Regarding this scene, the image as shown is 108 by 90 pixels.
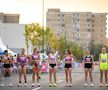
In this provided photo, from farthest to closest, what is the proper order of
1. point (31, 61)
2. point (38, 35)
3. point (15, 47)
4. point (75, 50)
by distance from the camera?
point (75, 50) → point (15, 47) → point (38, 35) → point (31, 61)

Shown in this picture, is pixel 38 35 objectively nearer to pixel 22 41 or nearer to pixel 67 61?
pixel 22 41

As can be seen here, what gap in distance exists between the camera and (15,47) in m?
111

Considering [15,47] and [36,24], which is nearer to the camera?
[36,24]

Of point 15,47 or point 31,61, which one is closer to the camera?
point 31,61

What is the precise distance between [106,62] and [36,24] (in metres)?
74.8

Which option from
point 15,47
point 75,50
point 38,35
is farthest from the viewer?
point 75,50

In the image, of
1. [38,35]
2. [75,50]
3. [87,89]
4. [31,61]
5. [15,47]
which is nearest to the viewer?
[87,89]

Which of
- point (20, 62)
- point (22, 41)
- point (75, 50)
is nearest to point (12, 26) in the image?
point (22, 41)

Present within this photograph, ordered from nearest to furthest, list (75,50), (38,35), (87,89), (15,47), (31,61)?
(87,89) → (31,61) → (38,35) → (15,47) → (75,50)

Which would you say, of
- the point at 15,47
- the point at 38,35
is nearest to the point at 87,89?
the point at 38,35

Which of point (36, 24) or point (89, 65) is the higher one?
point (36, 24)

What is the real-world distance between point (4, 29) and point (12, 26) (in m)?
4.90

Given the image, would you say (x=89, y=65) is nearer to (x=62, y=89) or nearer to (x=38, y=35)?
(x=62, y=89)

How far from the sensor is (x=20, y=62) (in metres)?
28.1
